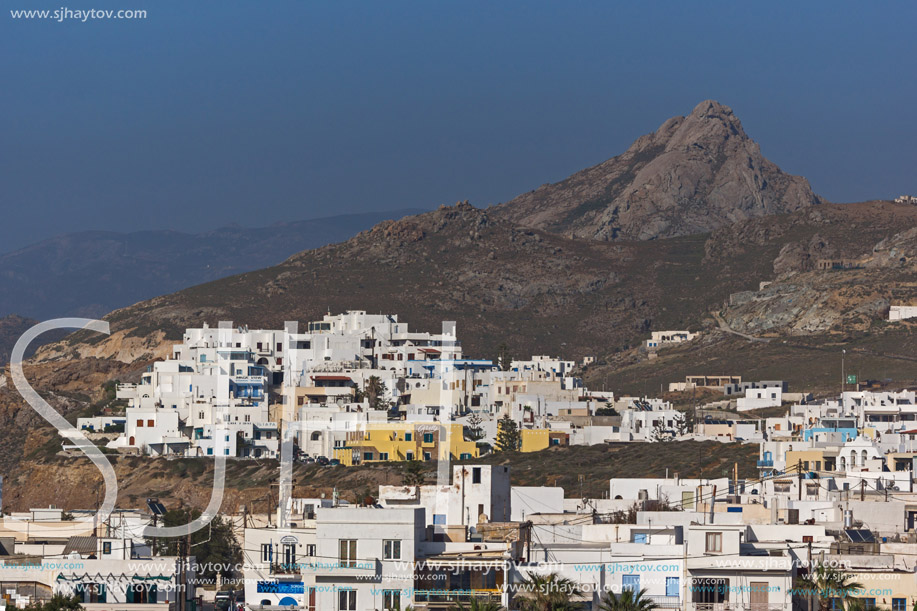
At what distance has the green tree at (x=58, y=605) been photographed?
3241 centimetres

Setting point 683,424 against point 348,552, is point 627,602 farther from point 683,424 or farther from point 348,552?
point 683,424

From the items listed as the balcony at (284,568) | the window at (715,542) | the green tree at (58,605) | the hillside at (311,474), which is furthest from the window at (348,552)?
the hillside at (311,474)

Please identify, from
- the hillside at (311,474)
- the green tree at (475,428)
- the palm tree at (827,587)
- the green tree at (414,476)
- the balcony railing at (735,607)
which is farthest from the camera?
the green tree at (475,428)

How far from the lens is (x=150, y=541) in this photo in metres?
41.6

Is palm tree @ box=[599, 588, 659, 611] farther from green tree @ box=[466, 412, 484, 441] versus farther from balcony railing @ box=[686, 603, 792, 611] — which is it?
green tree @ box=[466, 412, 484, 441]

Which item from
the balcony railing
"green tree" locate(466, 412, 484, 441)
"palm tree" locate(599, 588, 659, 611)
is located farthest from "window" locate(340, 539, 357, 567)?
"green tree" locate(466, 412, 484, 441)

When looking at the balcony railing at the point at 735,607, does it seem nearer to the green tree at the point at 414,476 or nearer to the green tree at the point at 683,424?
the green tree at the point at 414,476

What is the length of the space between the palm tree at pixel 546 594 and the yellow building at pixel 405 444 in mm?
50453

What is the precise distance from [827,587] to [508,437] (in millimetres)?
52857

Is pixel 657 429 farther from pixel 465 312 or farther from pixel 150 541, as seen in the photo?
pixel 465 312

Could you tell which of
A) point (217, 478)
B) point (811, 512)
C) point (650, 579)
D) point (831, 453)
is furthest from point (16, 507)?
point (650, 579)

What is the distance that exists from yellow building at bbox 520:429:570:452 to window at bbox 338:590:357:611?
50.8 m

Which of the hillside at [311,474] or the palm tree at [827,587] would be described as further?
the hillside at [311,474]

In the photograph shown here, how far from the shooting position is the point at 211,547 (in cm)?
5009
